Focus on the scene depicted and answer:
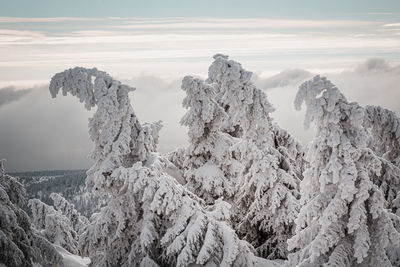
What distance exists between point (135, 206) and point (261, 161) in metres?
5.66

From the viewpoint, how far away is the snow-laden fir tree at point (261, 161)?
57.7ft

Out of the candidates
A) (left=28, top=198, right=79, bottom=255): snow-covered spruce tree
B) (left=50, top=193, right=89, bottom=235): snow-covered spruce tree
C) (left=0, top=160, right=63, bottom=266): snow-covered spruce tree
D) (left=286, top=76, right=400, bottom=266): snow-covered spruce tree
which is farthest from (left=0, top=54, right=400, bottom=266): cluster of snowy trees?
(left=50, top=193, right=89, bottom=235): snow-covered spruce tree

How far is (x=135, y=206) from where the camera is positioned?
15.5 m

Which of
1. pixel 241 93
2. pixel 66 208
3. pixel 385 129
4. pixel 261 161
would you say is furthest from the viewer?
pixel 66 208

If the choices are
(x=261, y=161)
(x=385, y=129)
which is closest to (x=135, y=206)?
(x=261, y=161)

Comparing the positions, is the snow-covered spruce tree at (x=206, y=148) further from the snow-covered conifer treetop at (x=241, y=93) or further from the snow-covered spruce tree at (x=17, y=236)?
the snow-covered spruce tree at (x=17, y=236)

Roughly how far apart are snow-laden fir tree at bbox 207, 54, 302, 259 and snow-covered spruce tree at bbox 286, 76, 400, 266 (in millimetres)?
6367

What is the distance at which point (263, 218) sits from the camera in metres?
18.5

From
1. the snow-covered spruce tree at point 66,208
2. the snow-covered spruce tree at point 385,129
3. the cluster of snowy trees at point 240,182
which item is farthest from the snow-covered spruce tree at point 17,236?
the snow-covered spruce tree at point 66,208

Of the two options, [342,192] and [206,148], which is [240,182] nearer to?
[206,148]

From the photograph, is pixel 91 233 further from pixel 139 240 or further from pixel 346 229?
pixel 346 229

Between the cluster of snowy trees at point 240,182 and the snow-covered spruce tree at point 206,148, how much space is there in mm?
48

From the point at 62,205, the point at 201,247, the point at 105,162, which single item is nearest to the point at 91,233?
the point at 105,162

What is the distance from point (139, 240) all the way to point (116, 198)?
5.76ft
